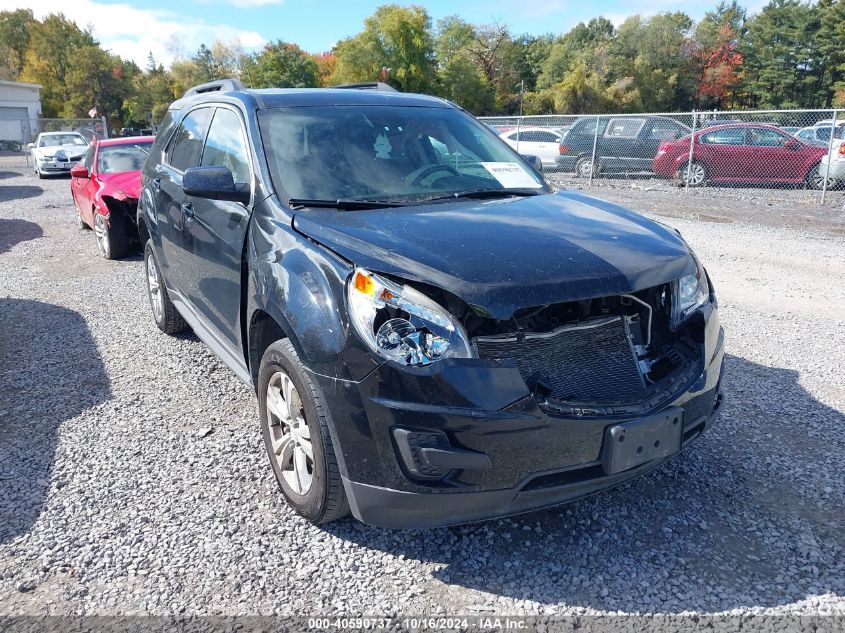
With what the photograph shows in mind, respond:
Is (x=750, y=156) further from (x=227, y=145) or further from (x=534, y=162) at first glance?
(x=227, y=145)

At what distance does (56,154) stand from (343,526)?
24645 millimetres

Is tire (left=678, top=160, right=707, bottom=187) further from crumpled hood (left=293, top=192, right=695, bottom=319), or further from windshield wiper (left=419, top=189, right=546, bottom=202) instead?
crumpled hood (left=293, top=192, right=695, bottom=319)

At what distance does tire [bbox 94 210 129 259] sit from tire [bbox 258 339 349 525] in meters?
6.87

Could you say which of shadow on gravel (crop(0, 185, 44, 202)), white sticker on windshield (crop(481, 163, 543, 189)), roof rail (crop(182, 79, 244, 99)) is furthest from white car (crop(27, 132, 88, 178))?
white sticker on windshield (crop(481, 163, 543, 189))

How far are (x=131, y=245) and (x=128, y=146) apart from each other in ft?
6.19

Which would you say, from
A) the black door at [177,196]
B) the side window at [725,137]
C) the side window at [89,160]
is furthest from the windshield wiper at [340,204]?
the side window at [725,137]

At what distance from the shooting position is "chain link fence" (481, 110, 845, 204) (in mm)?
14938

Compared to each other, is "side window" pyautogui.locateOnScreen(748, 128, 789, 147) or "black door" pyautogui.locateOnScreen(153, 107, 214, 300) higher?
"side window" pyautogui.locateOnScreen(748, 128, 789, 147)

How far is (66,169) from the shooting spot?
2348cm

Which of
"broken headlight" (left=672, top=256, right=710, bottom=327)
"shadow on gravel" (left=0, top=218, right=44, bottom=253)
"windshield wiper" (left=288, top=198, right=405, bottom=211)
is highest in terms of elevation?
"windshield wiper" (left=288, top=198, right=405, bottom=211)

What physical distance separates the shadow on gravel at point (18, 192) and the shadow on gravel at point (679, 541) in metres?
18.9

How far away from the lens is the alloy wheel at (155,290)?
18.0 feet

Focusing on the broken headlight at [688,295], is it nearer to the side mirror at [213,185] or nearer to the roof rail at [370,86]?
the side mirror at [213,185]

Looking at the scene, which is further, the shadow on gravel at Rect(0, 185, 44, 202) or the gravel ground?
the shadow on gravel at Rect(0, 185, 44, 202)
